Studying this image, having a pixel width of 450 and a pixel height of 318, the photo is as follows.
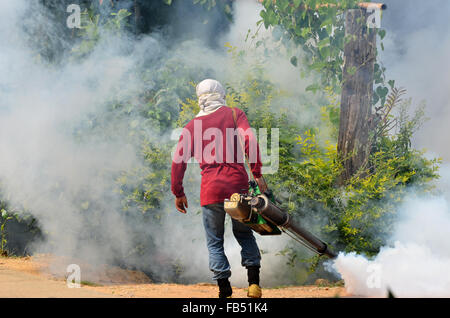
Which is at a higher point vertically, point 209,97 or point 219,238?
point 209,97

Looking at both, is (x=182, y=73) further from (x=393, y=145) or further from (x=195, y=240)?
(x=393, y=145)

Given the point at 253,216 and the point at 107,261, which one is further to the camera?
the point at 107,261

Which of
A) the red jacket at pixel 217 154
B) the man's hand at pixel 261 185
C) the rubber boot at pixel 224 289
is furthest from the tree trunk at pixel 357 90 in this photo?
the rubber boot at pixel 224 289

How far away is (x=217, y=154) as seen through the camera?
4691mm

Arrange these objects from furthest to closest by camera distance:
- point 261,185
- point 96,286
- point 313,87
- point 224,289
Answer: point 313,87
point 96,286
point 261,185
point 224,289

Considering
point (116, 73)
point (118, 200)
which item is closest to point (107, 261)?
point (118, 200)

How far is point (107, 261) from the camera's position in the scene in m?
7.14

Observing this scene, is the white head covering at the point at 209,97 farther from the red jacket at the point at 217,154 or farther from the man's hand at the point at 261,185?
the man's hand at the point at 261,185

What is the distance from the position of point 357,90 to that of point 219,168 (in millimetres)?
2675

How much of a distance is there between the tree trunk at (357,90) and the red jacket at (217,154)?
7.11 ft

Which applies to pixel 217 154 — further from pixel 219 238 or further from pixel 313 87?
pixel 313 87

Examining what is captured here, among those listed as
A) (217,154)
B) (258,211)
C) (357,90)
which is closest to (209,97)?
(217,154)

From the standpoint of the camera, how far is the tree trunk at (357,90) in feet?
21.4

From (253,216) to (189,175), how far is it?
237 centimetres
